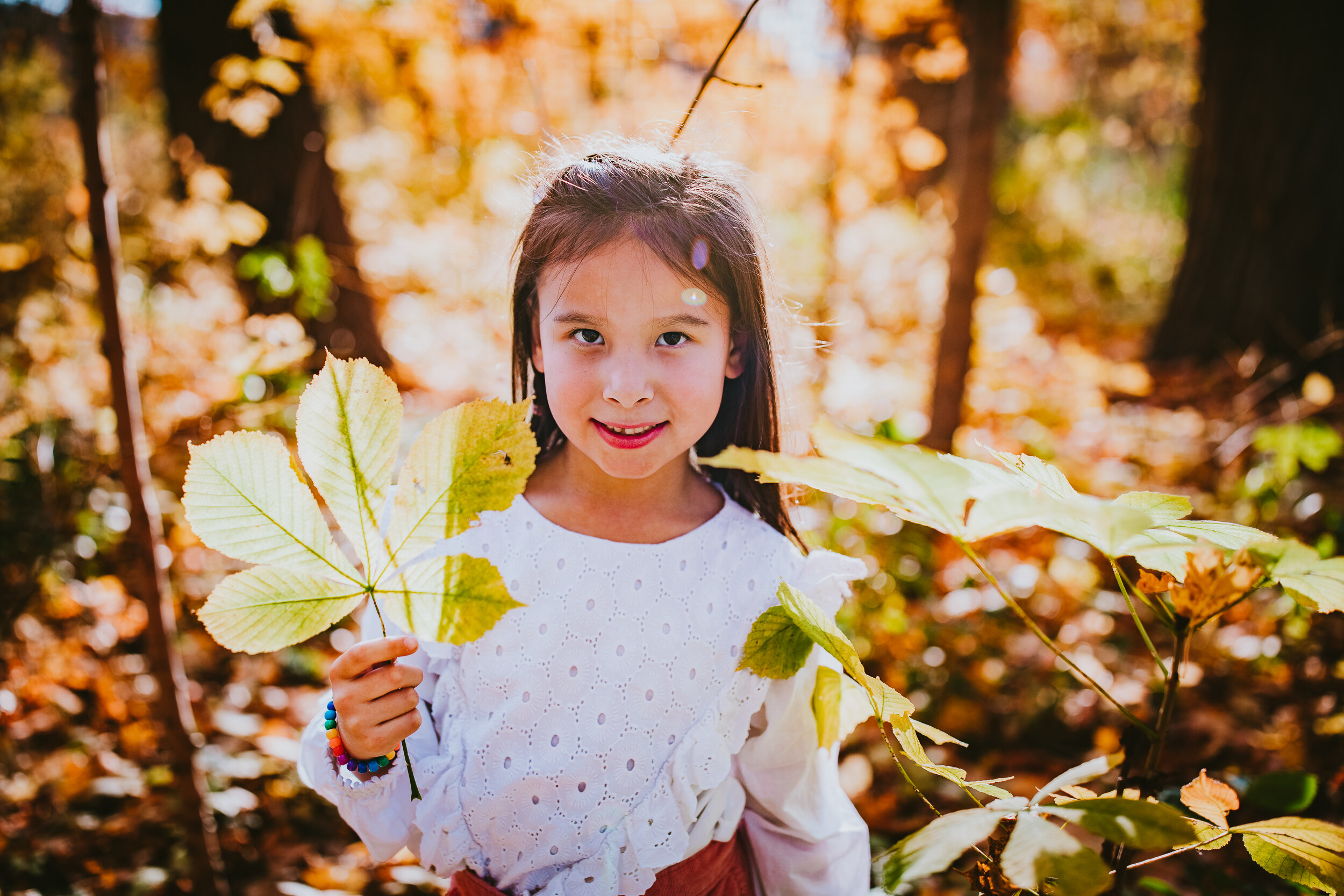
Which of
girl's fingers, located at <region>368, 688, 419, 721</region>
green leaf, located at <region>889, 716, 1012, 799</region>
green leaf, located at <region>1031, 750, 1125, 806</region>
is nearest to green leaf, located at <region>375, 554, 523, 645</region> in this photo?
girl's fingers, located at <region>368, 688, 419, 721</region>

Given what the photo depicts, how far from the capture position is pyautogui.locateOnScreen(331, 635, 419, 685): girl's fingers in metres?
0.76

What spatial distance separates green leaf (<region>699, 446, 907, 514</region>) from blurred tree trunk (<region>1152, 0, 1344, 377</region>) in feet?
16.1

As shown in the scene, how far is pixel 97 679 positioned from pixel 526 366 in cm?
234

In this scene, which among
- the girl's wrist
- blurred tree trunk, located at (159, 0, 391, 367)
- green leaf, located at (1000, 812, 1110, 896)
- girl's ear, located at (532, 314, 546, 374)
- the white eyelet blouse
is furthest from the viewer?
blurred tree trunk, located at (159, 0, 391, 367)

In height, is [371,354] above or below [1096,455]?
above

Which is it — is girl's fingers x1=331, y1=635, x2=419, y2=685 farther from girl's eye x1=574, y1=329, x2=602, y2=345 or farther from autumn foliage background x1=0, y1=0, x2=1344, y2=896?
autumn foliage background x1=0, y1=0, x2=1344, y2=896

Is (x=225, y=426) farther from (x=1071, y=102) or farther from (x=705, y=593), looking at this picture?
(x=1071, y=102)

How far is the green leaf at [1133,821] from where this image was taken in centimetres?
48

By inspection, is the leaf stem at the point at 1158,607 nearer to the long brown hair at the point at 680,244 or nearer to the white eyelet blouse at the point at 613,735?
the white eyelet blouse at the point at 613,735

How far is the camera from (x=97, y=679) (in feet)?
8.50

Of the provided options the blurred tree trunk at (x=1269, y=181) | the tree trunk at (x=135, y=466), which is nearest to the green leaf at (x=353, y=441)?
the tree trunk at (x=135, y=466)

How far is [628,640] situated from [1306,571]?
0.81m

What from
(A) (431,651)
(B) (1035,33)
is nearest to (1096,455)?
(A) (431,651)

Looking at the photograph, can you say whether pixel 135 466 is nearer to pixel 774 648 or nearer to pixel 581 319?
pixel 581 319
